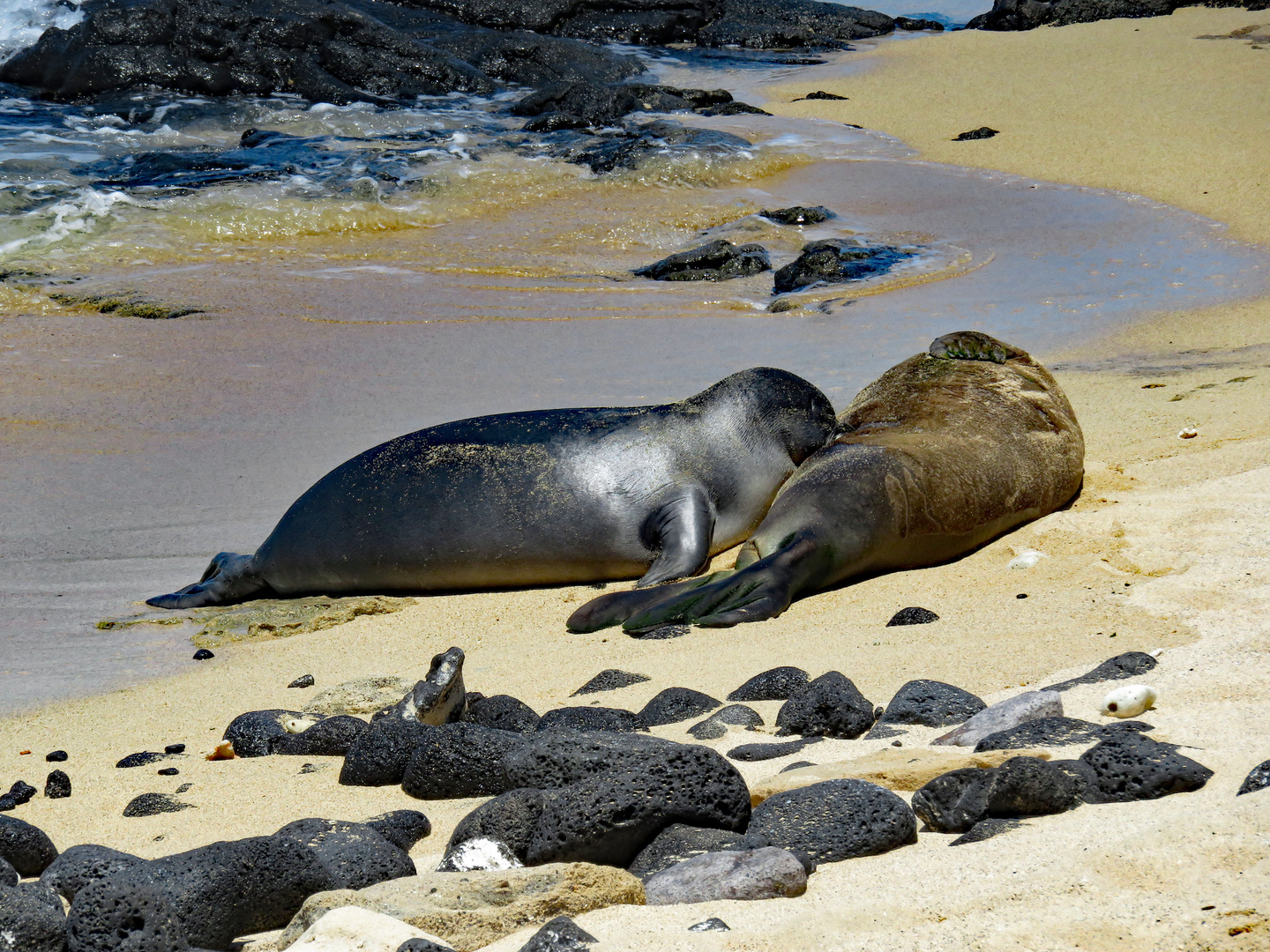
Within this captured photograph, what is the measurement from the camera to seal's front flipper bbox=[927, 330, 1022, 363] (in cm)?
560

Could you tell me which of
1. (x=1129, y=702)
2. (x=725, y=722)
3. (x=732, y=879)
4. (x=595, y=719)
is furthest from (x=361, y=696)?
(x=1129, y=702)

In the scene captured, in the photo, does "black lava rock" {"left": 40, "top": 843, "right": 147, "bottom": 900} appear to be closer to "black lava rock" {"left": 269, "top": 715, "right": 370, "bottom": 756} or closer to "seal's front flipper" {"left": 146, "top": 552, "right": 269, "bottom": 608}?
"black lava rock" {"left": 269, "top": 715, "right": 370, "bottom": 756}

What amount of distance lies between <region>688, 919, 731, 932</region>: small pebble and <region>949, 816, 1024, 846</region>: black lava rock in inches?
18.3

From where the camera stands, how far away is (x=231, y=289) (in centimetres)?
913

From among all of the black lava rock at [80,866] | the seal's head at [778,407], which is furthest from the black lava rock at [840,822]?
the seal's head at [778,407]

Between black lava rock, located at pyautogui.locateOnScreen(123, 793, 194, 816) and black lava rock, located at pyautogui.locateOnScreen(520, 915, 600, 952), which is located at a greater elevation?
black lava rock, located at pyautogui.locateOnScreen(520, 915, 600, 952)

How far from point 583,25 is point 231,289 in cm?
1632

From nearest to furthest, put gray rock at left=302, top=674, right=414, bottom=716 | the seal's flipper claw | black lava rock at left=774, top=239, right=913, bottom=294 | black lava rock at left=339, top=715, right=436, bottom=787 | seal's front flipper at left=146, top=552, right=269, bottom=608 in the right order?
black lava rock at left=339, top=715, right=436, bottom=787, gray rock at left=302, top=674, right=414, bottom=716, the seal's flipper claw, seal's front flipper at left=146, top=552, right=269, bottom=608, black lava rock at left=774, top=239, right=913, bottom=294

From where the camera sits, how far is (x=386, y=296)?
29.7 feet

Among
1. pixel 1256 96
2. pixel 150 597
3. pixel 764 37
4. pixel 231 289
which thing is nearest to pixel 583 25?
pixel 764 37

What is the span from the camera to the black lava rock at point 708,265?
9.55 meters

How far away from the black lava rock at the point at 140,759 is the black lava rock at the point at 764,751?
142cm

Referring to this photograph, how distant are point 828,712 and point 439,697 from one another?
965mm

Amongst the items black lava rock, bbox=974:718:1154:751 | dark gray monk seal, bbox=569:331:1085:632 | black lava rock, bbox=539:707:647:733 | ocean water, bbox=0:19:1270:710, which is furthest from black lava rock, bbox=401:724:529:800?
ocean water, bbox=0:19:1270:710
